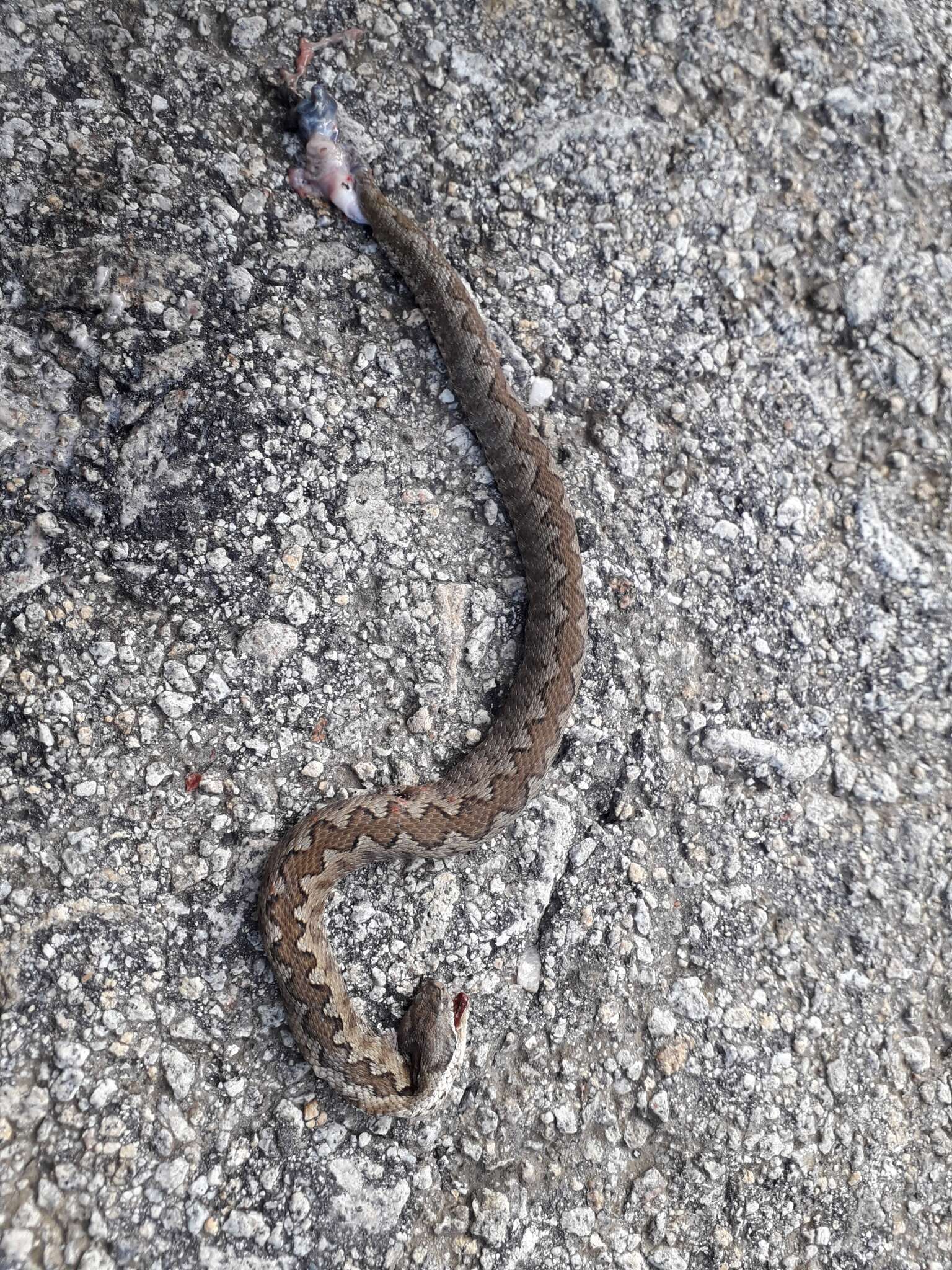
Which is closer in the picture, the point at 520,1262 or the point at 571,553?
the point at 520,1262

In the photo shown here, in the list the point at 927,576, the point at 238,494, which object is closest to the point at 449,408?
the point at 238,494

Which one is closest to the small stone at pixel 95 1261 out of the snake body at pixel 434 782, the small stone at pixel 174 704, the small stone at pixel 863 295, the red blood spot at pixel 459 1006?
the snake body at pixel 434 782

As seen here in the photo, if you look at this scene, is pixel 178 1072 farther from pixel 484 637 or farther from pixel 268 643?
pixel 484 637

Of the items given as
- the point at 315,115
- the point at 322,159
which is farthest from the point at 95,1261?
the point at 315,115

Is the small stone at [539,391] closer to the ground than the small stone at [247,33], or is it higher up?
closer to the ground

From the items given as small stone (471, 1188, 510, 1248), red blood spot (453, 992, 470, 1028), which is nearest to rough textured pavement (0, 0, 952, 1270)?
small stone (471, 1188, 510, 1248)

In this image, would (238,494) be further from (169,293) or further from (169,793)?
(169,793)

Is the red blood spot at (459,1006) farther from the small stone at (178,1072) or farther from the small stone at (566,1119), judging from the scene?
the small stone at (178,1072)

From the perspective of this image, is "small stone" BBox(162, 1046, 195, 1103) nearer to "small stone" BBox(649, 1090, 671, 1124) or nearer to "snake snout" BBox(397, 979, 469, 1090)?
"snake snout" BBox(397, 979, 469, 1090)
